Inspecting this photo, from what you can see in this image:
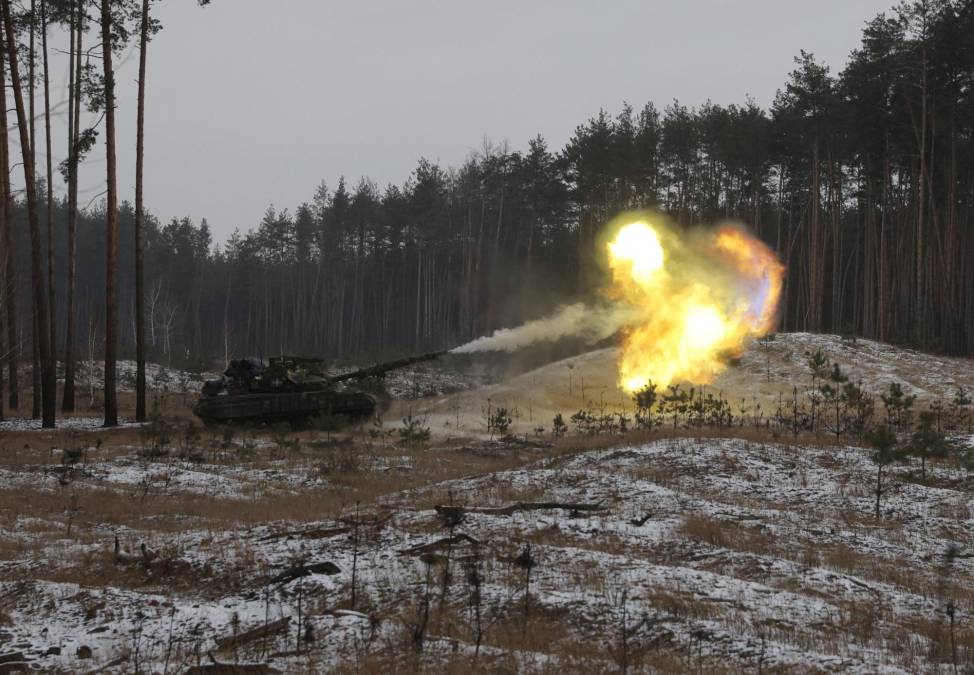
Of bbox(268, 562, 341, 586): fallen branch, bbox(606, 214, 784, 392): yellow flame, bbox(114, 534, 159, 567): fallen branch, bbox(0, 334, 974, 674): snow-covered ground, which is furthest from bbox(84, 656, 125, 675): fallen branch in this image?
bbox(606, 214, 784, 392): yellow flame

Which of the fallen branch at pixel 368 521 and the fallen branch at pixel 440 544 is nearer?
the fallen branch at pixel 440 544

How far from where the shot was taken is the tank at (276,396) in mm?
26062

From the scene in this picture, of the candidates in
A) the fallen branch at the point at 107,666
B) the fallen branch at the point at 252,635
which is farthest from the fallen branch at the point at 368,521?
the fallen branch at the point at 107,666

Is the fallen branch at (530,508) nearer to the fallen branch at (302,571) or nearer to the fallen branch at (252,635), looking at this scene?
the fallen branch at (302,571)

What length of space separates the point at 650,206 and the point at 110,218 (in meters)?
34.6

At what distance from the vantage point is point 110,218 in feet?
81.1

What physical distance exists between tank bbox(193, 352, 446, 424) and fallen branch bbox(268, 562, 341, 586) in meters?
17.6

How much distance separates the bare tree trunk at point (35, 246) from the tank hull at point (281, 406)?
4311mm

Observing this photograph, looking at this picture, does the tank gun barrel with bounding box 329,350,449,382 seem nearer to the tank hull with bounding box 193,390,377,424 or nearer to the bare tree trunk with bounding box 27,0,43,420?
the tank hull with bounding box 193,390,377,424

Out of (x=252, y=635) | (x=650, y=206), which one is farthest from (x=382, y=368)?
(x=650, y=206)

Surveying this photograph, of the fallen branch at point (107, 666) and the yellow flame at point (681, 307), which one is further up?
the yellow flame at point (681, 307)

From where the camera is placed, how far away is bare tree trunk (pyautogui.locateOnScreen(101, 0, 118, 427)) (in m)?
24.0

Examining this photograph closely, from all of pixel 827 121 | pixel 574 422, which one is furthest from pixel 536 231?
pixel 574 422

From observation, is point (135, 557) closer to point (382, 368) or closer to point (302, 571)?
point (302, 571)
